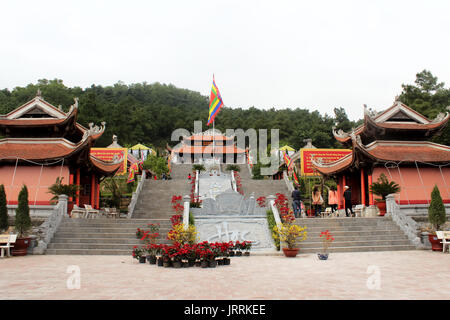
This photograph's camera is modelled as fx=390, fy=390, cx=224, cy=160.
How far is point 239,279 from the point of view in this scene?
7.10 metres

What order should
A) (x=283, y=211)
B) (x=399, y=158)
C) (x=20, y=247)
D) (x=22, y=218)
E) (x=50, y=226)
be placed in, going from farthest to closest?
(x=399, y=158) < (x=283, y=211) < (x=50, y=226) < (x=22, y=218) < (x=20, y=247)

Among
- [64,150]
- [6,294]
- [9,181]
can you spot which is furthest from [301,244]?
[9,181]

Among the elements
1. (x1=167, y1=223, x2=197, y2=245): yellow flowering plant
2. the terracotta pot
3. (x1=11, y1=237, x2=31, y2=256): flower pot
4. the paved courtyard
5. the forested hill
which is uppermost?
the forested hill

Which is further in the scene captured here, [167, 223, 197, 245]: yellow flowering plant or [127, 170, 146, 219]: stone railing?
[127, 170, 146, 219]: stone railing

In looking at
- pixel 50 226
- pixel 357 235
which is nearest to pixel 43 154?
pixel 50 226

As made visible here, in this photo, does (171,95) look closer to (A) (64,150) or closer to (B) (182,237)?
(A) (64,150)

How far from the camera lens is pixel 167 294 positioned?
5.66m

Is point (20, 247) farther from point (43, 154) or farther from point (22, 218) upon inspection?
point (43, 154)

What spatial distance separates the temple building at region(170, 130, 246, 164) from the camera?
4644cm

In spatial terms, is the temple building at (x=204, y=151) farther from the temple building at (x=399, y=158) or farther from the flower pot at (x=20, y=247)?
the flower pot at (x=20, y=247)

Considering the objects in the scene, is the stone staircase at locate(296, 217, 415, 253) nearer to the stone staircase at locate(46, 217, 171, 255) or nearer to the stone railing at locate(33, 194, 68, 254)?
the stone staircase at locate(46, 217, 171, 255)

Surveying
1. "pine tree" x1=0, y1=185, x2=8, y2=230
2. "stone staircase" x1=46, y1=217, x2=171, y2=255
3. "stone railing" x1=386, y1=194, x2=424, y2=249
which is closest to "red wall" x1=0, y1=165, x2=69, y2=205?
"stone staircase" x1=46, y1=217, x2=171, y2=255

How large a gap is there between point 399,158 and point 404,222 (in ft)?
17.2

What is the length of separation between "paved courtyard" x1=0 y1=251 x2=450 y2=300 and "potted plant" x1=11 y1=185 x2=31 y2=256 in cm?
159
